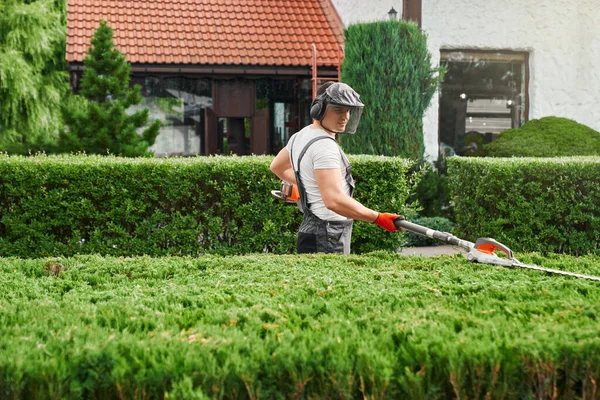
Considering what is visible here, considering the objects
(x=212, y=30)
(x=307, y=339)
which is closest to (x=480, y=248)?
(x=307, y=339)

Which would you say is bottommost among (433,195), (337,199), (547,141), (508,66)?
(433,195)

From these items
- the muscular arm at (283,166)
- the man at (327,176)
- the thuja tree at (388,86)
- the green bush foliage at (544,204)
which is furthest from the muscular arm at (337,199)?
the thuja tree at (388,86)

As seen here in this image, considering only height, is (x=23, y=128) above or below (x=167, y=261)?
above

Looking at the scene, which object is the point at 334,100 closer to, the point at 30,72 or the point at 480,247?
the point at 480,247

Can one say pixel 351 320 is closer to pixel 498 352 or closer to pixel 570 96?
pixel 498 352

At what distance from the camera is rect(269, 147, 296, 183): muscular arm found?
213 inches

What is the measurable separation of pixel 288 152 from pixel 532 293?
2216mm

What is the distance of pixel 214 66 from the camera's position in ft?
50.2

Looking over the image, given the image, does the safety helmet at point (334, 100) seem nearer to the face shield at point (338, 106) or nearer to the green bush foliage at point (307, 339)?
the face shield at point (338, 106)

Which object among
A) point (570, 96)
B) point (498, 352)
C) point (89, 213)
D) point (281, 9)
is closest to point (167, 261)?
point (498, 352)

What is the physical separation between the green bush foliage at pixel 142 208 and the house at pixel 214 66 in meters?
7.58

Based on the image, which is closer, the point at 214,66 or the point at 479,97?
the point at 479,97

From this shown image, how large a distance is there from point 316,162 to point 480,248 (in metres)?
1.12

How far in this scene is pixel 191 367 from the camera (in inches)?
102
